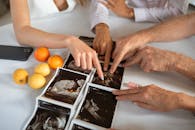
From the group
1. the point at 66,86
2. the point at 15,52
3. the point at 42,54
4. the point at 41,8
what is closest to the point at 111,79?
the point at 66,86

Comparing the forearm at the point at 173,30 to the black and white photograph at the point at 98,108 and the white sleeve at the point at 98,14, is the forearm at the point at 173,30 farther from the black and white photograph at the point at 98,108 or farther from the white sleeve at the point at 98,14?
the black and white photograph at the point at 98,108

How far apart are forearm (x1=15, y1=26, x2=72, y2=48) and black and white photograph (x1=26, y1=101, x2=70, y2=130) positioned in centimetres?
26

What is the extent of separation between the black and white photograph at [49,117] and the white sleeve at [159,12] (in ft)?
1.94

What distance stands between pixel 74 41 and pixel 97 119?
30 cm

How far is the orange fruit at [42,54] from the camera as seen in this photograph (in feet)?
2.77

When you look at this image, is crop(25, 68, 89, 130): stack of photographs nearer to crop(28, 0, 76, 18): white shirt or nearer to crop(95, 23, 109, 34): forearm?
crop(95, 23, 109, 34): forearm

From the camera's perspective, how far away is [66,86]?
2.35 feet

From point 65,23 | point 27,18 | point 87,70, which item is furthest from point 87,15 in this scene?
point 87,70

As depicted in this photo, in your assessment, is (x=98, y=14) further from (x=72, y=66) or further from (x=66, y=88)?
(x=66, y=88)

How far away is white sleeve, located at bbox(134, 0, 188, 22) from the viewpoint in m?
1.05

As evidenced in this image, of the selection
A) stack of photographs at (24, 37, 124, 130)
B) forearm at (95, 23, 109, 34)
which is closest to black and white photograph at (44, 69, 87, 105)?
stack of photographs at (24, 37, 124, 130)

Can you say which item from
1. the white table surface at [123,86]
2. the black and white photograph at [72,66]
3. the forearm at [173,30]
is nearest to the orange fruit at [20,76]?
the white table surface at [123,86]

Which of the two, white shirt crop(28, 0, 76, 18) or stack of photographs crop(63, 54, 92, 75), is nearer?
stack of photographs crop(63, 54, 92, 75)

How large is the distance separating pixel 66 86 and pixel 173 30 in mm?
473
